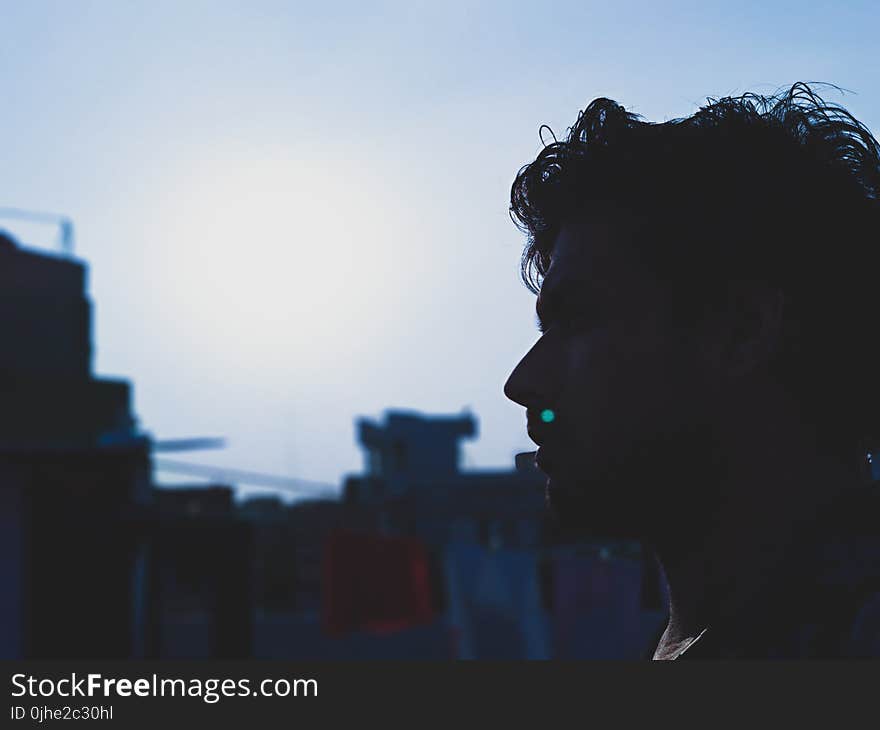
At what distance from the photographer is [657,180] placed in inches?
65.6

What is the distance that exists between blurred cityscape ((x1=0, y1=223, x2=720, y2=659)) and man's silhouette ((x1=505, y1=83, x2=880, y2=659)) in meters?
0.23

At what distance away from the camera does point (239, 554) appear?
19734 millimetres

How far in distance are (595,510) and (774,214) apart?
0.49m

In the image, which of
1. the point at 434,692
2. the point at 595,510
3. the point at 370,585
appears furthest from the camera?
the point at 370,585

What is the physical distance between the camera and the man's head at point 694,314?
1493 mm

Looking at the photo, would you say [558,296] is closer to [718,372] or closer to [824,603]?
[718,372]

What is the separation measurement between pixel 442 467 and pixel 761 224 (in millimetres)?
37864

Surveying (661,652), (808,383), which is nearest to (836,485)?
(808,383)

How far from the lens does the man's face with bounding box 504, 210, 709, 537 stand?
1507 mm

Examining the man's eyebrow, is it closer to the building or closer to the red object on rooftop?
the red object on rooftop

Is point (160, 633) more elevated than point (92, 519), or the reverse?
point (92, 519)

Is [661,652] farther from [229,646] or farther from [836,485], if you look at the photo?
[229,646]

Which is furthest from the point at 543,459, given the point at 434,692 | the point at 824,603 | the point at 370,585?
the point at 370,585

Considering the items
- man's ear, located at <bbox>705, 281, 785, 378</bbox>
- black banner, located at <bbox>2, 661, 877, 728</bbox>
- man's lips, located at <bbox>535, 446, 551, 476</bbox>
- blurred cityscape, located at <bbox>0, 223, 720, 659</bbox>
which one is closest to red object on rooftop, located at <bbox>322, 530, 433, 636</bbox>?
blurred cityscape, located at <bbox>0, 223, 720, 659</bbox>
